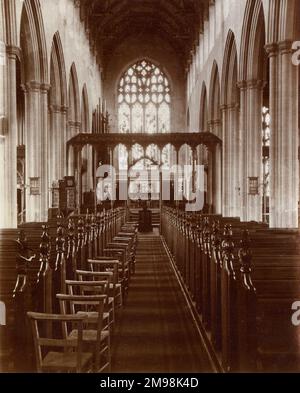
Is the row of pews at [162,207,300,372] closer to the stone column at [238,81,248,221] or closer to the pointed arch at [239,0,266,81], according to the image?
the stone column at [238,81,248,221]

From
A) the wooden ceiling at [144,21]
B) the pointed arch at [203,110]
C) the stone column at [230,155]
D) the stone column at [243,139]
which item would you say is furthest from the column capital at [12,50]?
the pointed arch at [203,110]

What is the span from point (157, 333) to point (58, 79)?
14581mm

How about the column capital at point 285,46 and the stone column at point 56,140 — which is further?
the stone column at point 56,140

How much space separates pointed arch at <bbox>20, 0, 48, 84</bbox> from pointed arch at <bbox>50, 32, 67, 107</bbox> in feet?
9.00

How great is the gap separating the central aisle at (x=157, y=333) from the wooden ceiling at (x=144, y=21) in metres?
17.1

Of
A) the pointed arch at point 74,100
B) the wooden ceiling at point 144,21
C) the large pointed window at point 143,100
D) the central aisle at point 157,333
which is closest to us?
the central aisle at point 157,333

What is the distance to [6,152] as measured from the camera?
40.2 feet

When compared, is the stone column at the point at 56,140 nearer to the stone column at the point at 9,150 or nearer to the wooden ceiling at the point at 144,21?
the wooden ceiling at the point at 144,21

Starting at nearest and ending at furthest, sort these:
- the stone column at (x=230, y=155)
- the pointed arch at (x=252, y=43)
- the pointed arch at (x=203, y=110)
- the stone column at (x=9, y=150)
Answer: the stone column at (x=9, y=150), the pointed arch at (x=252, y=43), the stone column at (x=230, y=155), the pointed arch at (x=203, y=110)

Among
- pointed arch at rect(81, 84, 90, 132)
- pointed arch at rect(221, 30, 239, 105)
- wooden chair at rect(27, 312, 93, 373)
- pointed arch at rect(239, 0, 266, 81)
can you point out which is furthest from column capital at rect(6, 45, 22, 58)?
pointed arch at rect(81, 84, 90, 132)

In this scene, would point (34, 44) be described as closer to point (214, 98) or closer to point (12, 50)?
point (12, 50)

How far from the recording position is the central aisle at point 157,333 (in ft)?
16.1

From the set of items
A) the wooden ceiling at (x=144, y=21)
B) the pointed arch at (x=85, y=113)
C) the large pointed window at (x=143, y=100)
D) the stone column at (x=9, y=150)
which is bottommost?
the stone column at (x=9, y=150)

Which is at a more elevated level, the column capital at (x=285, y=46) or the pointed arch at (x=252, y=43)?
the pointed arch at (x=252, y=43)
